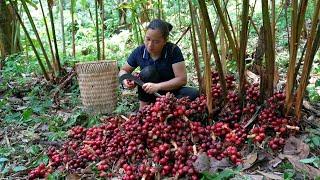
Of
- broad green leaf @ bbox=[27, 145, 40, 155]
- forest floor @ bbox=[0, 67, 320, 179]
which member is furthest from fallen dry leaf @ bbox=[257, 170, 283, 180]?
broad green leaf @ bbox=[27, 145, 40, 155]

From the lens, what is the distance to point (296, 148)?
250 cm

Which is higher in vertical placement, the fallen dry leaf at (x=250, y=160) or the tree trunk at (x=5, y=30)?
the tree trunk at (x=5, y=30)

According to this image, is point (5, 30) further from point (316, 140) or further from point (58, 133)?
point (316, 140)

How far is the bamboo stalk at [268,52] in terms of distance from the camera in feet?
8.18

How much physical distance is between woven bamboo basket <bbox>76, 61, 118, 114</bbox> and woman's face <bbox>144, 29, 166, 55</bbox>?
71cm

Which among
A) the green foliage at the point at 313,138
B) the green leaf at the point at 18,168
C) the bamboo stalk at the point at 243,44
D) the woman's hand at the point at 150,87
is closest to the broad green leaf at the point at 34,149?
the green leaf at the point at 18,168

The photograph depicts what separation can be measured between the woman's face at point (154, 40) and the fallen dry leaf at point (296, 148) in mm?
1333

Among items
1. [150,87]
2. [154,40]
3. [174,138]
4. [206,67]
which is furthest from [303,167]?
[154,40]

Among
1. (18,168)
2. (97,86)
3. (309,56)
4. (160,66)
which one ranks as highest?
(309,56)

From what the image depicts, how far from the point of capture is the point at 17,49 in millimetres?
6742

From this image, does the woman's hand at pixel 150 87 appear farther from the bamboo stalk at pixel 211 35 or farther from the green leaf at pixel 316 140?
the green leaf at pixel 316 140

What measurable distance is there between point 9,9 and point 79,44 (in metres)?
2.18

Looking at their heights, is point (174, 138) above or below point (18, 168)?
above

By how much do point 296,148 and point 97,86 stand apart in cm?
210
